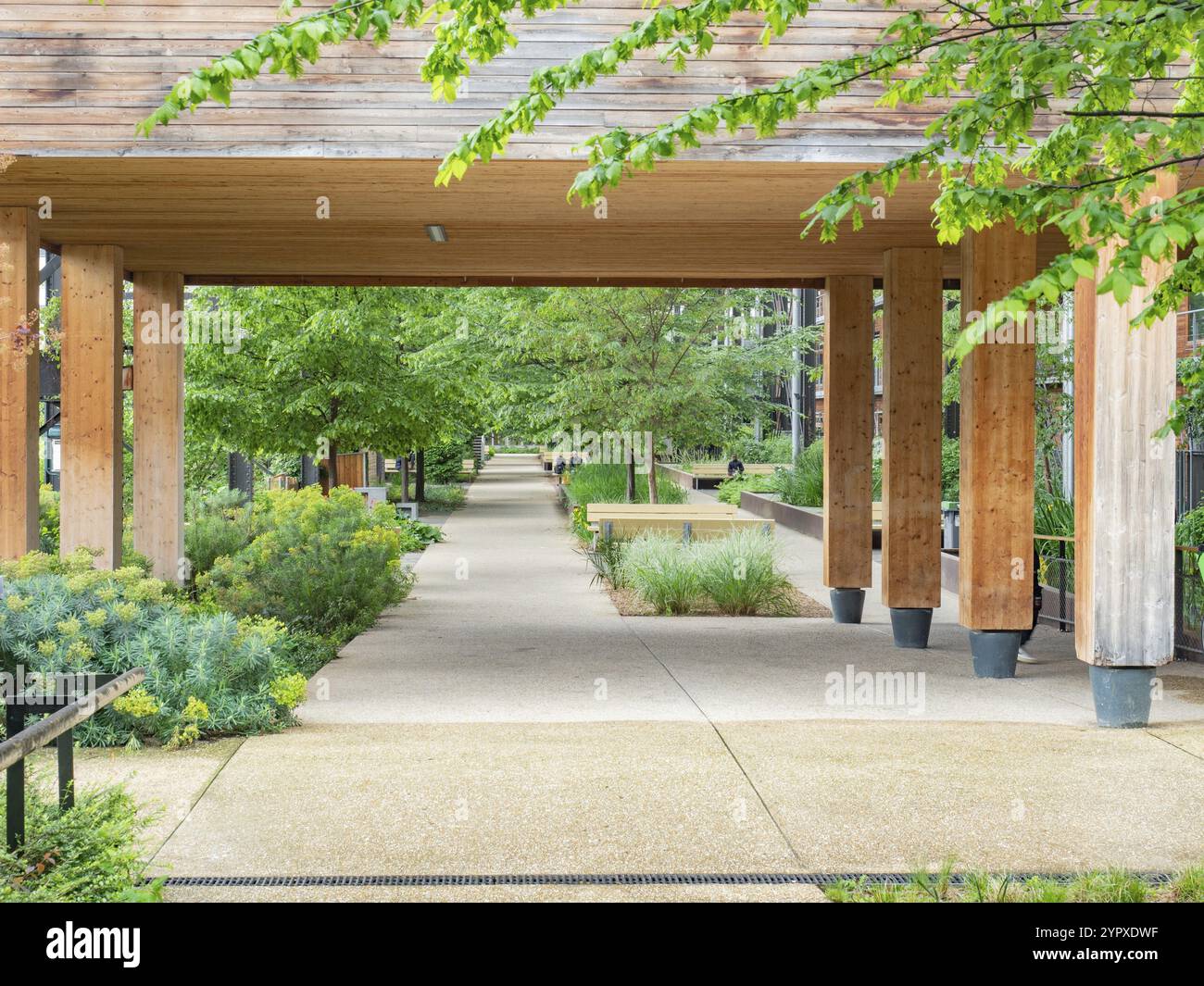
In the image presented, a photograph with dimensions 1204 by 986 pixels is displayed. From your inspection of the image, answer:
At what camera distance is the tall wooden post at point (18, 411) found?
962cm

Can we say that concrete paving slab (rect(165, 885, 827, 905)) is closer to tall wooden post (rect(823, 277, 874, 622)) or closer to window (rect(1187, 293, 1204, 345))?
tall wooden post (rect(823, 277, 874, 622))

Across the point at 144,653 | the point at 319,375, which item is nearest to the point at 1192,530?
the point at 144,653

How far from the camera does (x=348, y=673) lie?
34.9 ft

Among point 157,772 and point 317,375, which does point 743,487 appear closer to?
point 317,375

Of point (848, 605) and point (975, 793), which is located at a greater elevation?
point (848, 605)

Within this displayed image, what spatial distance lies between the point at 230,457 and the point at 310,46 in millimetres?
A: 18927

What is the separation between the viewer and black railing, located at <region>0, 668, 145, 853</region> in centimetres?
418

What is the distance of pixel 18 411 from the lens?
9.67 metres

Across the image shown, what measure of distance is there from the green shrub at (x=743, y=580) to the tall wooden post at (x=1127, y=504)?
20.0 ft

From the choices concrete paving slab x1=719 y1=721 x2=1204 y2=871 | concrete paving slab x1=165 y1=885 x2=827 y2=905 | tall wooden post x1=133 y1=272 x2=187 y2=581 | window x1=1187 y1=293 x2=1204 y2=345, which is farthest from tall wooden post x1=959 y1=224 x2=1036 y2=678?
window x1=1187 y1=293 x2=1204 y2=345

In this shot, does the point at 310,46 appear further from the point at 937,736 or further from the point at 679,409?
the point at 679,409

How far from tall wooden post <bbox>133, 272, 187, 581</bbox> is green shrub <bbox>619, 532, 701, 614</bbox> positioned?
5.14m

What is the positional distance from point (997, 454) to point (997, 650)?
1592 mm

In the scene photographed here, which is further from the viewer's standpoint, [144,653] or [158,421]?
[158,421]
